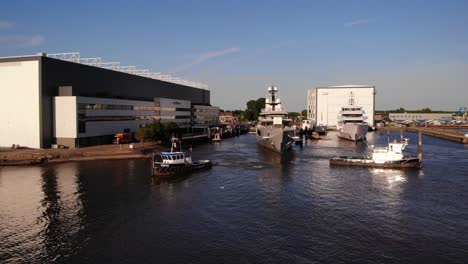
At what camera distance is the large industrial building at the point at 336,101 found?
533ft

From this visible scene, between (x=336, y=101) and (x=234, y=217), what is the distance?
148773 millimetres

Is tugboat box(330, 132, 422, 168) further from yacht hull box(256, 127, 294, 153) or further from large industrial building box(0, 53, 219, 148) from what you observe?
large industrial building box(0, 53, 219, 148)

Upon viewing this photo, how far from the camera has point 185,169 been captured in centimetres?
4972

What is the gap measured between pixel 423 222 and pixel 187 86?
10480cm

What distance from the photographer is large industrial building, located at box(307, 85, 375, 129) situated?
162375 millimetres

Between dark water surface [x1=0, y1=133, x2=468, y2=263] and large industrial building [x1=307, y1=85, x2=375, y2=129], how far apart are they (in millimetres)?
118366

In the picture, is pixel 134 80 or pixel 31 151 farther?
pixel 134 80

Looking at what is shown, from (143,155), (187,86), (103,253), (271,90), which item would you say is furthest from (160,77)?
(103,253)

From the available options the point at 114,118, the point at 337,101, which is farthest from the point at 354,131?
the point at 114,118

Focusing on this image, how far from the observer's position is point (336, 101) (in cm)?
16850

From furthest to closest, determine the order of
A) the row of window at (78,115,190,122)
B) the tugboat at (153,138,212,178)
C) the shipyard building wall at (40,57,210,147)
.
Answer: the row of window at (78,115,190,122) < the shipyard building wall at (40,57,210,147) < the tugboat at (153,138,212,178)

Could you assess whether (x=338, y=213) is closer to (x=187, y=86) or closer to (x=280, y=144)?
(x=280, y=144)

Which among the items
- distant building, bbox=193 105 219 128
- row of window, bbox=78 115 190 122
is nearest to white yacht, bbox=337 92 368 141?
distant building, bbox=193 105 219 128

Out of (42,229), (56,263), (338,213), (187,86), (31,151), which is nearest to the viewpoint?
(56,263)
